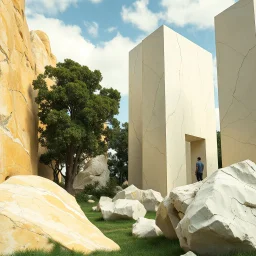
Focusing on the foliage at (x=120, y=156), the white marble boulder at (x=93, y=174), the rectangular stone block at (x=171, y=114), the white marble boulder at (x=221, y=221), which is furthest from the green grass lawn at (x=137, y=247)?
the foliage at (x=120, y=156)

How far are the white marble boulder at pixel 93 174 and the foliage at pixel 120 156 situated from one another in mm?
2123

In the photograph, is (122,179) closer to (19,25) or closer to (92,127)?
(92,127)

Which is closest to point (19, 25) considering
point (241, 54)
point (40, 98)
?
point (40, 98)

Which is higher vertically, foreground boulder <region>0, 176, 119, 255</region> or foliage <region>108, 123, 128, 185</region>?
foliage <region>108, 123, 128, 185</region>

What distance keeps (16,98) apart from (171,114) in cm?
643

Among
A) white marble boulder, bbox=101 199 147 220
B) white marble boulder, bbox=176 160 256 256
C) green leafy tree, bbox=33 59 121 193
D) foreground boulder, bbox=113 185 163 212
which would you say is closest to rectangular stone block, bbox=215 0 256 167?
foreground boulder, bbox=113 185 163 212

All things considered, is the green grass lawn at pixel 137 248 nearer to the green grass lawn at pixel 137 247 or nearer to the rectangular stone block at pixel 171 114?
the green grass lawn at pixel 137 247

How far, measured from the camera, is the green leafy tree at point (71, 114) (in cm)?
1377

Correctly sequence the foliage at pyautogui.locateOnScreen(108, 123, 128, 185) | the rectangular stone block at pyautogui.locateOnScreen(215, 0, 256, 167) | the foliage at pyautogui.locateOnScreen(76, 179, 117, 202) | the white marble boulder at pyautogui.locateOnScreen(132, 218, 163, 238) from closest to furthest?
the white marble boulder at pyautogui.locateOnScreen(132, 218, 163, 238) < the rectangular stone block at pyautogui.locateOnScreen(215, 0, 256, 167) < the foliage at pyautogui.locateOnScreen(76, 179, 117, 202) < the foliage at pyautogui.locateOnScreen(108, 123, 128, 185)

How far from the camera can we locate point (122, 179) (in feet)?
84.5

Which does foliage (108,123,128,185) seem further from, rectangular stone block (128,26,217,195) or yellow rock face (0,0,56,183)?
yellow rock face (0,0,56,183)

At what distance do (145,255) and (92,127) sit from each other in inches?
445

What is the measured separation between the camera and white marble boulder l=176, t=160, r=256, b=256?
10.5 feet

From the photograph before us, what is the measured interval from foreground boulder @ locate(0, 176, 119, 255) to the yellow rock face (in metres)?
6.34
